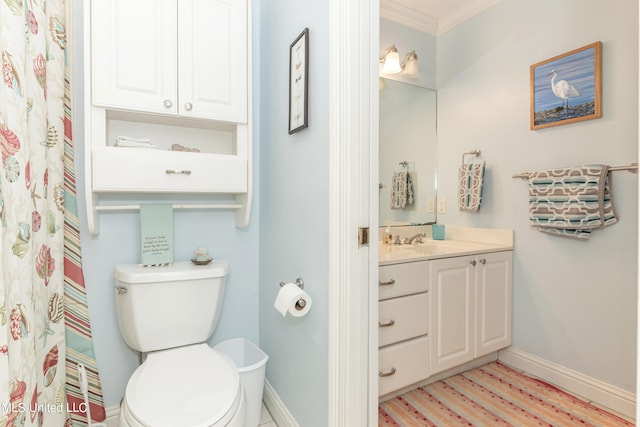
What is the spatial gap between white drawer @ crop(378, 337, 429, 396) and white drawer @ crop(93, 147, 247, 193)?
3.61ft

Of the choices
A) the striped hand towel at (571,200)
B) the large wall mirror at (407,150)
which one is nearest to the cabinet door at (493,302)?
the striped hand towel at (571,200)

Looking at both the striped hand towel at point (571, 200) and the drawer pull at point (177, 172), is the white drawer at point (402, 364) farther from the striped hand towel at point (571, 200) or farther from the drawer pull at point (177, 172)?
the drawer pull at point (177, 172)

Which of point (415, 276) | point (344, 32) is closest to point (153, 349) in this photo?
point (415, 276)

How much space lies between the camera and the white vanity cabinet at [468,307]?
1.83 meters

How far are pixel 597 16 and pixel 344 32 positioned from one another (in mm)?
1598

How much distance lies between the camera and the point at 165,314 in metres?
1.42

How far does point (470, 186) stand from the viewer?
90.4 inches

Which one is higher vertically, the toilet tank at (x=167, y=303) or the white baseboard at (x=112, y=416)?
the toilet tank at (x=167, y=303)

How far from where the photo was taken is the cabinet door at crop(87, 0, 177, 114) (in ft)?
4.27

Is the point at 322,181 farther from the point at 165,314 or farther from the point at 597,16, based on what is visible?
the point at 597,16

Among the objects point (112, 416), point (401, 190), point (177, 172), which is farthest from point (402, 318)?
point (112, 416)

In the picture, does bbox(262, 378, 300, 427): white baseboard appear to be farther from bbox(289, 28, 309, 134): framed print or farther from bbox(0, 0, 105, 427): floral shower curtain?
bbox(289, 28, 309, 134): framed print

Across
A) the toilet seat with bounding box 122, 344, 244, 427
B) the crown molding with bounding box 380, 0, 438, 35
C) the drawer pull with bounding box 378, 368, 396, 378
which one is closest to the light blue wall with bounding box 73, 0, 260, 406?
the toilet seat with bounding box 122, 344, 244, 427

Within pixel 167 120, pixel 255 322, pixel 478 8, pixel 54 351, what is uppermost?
pixel 478 8
